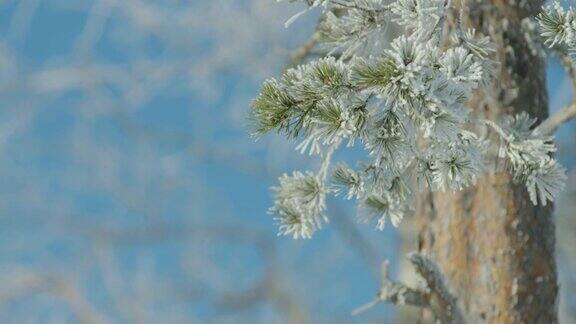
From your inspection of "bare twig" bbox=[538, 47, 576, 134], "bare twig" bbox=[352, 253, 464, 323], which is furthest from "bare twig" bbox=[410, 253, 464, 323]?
"bare twig" bbox=[538, 47, 576, 134]

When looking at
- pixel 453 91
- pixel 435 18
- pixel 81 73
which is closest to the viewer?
pixel 453 91

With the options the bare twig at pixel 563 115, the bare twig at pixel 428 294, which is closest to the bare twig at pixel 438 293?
the bare twig at pixel 428 294

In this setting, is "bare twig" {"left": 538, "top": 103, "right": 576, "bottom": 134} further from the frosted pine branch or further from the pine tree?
the frosted pine branch

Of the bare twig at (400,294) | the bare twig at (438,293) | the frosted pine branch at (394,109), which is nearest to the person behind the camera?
the frosted pine branch at (394,109)

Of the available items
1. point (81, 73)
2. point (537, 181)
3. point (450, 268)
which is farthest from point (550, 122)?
point (81, 73)

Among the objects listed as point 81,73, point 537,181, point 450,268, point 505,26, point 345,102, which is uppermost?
point 81,73

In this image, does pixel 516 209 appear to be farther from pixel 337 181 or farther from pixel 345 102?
pixel 345 102

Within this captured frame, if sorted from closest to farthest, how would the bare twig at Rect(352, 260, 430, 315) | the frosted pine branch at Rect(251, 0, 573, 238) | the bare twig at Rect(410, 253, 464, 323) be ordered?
1. the frosted pine branch at Rect(251, 0, 573, 238)
2. the bare twig at Rect(410, 253, 464, 323)
3. the bare twig at Rect(352, 260, 430, 315)

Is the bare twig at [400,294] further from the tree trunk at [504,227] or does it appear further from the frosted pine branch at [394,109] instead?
the frosted pine branch at [394,109]
